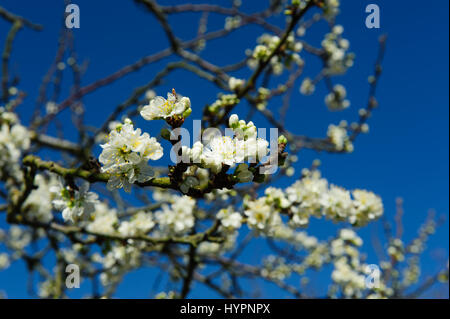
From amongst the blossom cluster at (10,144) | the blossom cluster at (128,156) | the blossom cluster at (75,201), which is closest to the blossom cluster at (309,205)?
the blossom cluster at (75,201)

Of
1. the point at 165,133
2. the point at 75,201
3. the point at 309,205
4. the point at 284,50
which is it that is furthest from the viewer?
the point at 284,50

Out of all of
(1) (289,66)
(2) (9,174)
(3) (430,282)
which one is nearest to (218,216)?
(1) (289,66)

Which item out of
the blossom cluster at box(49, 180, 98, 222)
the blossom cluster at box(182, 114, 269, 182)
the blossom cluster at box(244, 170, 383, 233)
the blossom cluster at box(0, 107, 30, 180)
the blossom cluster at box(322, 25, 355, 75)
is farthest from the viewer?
the blossom cluster at box(322, 25, 355, 75)

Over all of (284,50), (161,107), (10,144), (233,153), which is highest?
(284,50)

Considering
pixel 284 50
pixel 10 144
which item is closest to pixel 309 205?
pixel 284 50

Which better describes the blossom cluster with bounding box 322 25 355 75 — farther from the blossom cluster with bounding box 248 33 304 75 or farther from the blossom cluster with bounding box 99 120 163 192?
the blossom cluster with bounding box 99 120 163 192

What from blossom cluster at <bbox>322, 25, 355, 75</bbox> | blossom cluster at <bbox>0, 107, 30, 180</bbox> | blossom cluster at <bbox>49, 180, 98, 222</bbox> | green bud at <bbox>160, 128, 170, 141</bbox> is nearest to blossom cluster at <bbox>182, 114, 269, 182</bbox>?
green bud at <bbox>160, 128, 170, 141</bbox>

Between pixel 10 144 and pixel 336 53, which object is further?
pixel 336 53

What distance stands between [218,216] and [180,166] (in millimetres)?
1253

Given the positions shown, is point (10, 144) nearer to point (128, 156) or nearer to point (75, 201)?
point (75, 201)

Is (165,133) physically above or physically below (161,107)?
below

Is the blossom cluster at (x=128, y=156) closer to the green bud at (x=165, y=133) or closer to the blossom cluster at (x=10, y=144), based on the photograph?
the green bud at (x=165, y=133)

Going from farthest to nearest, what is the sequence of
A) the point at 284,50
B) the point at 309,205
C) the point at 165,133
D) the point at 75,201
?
the point at 284,50, the point at 309,205, the point at 75,201, the point at 165,133
